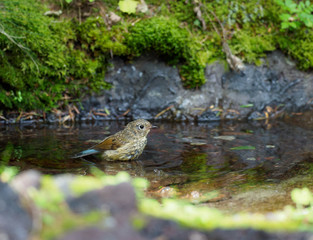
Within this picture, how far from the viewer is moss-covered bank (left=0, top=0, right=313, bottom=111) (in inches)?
289

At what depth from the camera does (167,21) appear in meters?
8.21

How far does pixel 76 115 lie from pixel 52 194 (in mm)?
6575

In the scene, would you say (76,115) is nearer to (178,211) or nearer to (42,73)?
(42,73)

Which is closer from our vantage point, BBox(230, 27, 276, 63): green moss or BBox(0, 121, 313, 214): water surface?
BBox(0, 121, 313, 214): water surface

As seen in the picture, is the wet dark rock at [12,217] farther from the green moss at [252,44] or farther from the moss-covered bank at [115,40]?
the green moss at [252,44]

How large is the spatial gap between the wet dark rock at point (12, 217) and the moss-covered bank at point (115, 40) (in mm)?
5666

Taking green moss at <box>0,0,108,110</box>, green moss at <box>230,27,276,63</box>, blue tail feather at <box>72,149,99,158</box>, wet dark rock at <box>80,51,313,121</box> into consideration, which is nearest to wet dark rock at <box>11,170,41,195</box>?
blue tail feather at <box>72,149,99,158</box>

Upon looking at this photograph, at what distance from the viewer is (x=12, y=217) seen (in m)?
1.58

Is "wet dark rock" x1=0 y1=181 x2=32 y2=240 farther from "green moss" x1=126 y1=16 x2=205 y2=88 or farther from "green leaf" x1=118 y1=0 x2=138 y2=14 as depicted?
"green leaf" x1=118 y1=0 x2=138 y2=14

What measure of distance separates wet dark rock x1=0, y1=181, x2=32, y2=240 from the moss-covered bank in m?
5.67

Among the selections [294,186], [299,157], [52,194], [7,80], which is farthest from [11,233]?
[7,80]

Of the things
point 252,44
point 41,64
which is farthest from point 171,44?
point 41,64

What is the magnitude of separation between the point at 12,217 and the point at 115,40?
678 centimetres

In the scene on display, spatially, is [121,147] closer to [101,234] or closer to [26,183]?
[26,183]
